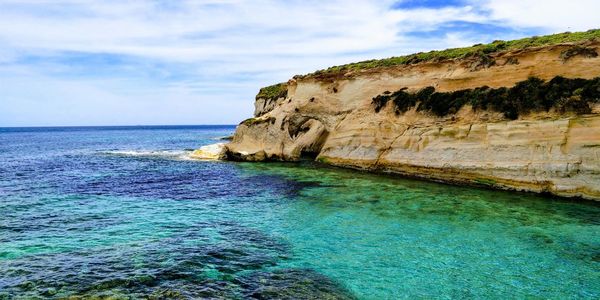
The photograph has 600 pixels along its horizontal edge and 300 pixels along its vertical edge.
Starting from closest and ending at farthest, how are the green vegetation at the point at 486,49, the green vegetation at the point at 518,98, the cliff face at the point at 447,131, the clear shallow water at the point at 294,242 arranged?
the clear shallow water at the point at 294,242
the cliff face at the point at 447,131
the green vegetation at the point at 518,98
the green vegetation at the point at 486,49

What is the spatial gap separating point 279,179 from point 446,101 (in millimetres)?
11877

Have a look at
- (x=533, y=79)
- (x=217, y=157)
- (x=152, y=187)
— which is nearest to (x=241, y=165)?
(x=217, y=157)

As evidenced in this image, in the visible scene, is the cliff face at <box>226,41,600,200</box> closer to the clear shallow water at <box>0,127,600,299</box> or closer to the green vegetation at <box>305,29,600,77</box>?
the green vegetation at <box>305,29,600,77</box>

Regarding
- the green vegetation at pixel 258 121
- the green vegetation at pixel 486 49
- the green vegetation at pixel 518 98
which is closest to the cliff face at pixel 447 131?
the green vegetation at pixel 258 121

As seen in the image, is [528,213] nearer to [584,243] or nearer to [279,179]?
[584,243]

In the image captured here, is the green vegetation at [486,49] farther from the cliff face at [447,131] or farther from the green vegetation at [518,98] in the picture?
the green vegetation at [518,98]

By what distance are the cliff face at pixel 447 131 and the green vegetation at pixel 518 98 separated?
14.9 inches

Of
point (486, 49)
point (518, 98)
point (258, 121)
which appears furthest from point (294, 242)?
point (258, 121)

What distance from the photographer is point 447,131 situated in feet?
84.1

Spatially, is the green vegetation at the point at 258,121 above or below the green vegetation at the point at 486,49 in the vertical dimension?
below

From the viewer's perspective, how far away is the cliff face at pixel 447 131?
20.3m

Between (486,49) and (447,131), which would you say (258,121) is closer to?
(447,131)

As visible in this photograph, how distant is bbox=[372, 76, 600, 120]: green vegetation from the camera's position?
2092 cm

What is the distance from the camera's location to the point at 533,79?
24.0m
